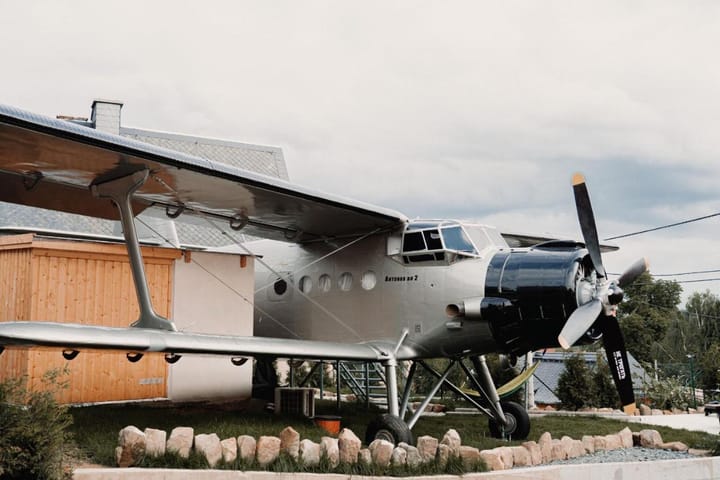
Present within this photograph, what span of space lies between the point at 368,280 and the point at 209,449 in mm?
5241

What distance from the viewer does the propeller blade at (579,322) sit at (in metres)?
11.7

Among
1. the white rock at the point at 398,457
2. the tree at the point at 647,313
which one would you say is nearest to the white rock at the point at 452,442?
the white rock at the point at 398,457

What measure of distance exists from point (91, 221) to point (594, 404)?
16.0m

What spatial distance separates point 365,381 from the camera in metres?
20.0

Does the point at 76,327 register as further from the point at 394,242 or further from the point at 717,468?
the point at 717,468

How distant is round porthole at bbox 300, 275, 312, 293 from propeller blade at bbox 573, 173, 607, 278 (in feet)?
18.5

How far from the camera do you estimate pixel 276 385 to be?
726 inches

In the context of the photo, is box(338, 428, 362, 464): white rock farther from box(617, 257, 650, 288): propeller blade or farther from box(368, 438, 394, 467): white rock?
box(617, 257, 650, 288): propeller blade

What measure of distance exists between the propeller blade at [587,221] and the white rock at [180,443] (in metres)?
7.00

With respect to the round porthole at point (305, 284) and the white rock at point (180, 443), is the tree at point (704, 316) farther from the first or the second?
the white rock at point (180, 443)

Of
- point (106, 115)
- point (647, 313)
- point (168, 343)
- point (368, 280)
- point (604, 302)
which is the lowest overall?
point (168, 343)

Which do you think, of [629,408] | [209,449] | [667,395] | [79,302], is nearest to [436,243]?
[629,408]

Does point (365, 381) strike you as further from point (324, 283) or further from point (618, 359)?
point (618, 359)

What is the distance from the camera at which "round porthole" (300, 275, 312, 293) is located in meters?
15.8
